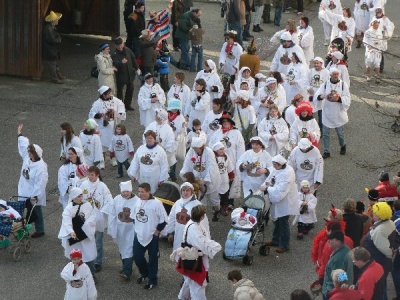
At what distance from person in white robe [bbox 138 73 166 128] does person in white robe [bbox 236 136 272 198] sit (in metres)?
3.84

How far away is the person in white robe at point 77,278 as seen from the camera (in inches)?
543

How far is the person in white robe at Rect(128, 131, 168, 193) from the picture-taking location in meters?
17.2

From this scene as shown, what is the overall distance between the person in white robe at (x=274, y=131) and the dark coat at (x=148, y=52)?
551cm

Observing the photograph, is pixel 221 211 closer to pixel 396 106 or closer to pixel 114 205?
pixel 114 205

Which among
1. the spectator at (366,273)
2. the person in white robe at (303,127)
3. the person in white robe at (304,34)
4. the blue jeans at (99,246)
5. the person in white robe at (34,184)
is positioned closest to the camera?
the spectator at (366,273)

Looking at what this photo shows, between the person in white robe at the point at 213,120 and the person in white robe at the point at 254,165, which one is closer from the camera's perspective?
the person in white robe at the point at 254,165

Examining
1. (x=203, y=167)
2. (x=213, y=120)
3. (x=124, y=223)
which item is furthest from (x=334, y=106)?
(x=124, y=223)

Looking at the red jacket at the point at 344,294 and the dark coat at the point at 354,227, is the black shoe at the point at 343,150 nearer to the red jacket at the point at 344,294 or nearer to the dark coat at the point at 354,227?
the dark coat at the point at 354,227

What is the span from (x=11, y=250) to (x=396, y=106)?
1103cm

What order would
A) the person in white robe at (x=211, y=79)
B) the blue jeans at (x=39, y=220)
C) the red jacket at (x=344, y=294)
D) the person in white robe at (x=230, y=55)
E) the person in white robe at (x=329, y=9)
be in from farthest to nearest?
the person in white robe at (x=329, y=9)
the person in white robe at (x=230, y=55)
the person in white robe at (x=211, y=79)
the blue jeans at (x=39, y=220)
the red jacket at (x=344, y=294)

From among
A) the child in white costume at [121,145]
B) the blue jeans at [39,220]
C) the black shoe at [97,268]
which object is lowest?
the black shoe at [97,268]

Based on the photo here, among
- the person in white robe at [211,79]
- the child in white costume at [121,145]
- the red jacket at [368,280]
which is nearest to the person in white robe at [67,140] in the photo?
the child in white costume at [121,145]

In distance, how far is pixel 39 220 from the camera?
16625 millimetres

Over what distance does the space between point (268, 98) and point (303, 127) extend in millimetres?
1780
